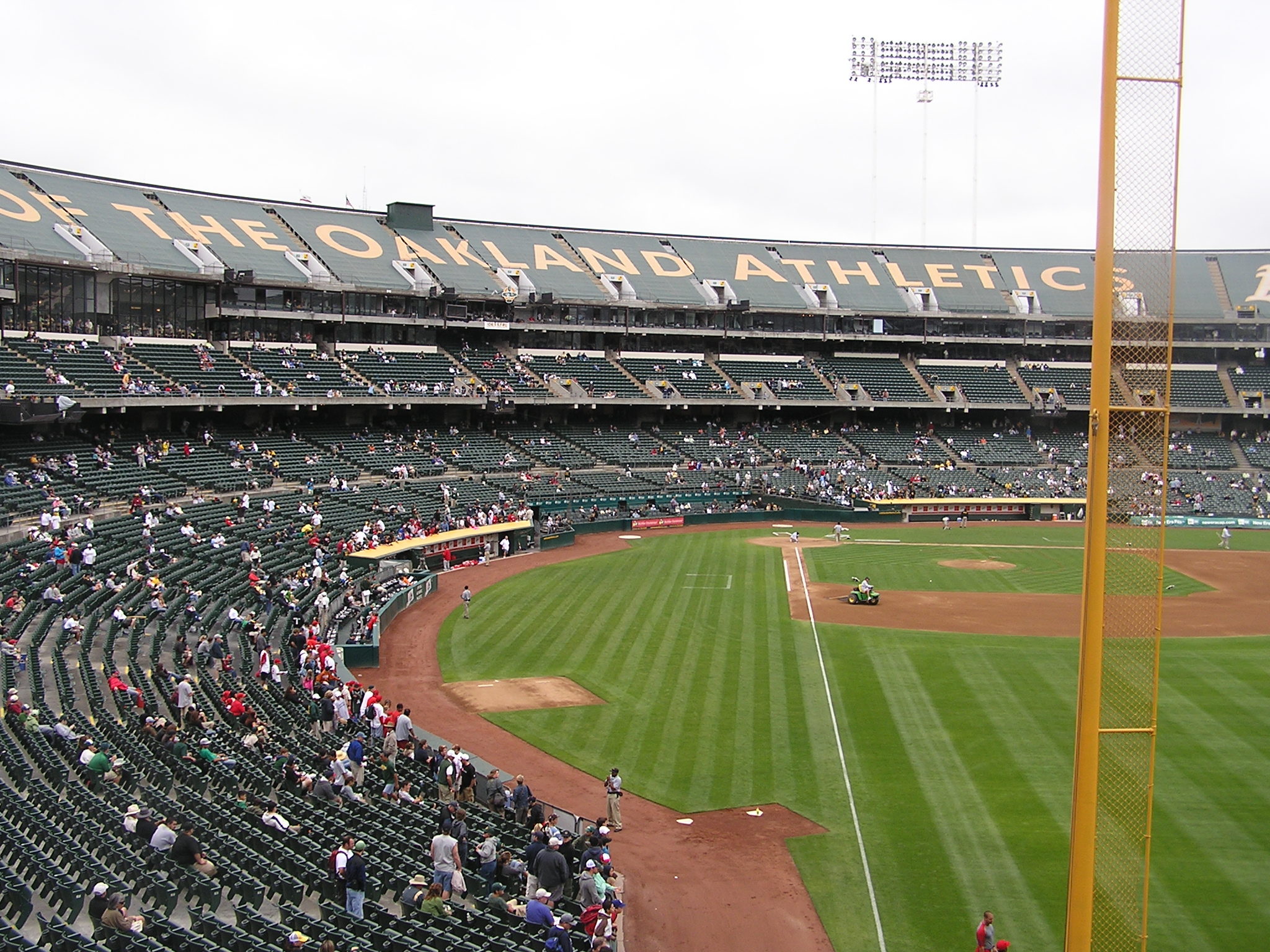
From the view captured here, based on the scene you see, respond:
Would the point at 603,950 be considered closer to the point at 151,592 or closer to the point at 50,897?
the point at 50,897

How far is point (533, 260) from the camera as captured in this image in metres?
78.1

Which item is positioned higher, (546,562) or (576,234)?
(576,234)

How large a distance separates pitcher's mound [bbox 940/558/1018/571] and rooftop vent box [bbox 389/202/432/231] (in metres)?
46.4

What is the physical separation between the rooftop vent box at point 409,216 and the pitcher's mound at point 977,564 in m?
46.4

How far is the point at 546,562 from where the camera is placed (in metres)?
49.8

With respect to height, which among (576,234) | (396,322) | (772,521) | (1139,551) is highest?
(576,234)

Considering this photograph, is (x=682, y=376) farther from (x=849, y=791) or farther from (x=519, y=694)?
(x=849, y=791)

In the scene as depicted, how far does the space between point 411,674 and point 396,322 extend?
41.2 m

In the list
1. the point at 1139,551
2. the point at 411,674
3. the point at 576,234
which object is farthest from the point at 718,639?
the point at 576,234

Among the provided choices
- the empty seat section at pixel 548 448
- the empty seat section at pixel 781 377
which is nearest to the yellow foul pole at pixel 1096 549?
the empty seat section at pixel 548 448

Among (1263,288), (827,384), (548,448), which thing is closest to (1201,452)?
(1263,288)

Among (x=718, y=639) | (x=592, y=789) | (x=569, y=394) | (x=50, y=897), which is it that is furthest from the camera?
(x=569, y=394)

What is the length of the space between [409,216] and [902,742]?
2454 inches

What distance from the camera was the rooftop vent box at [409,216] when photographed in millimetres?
76125
